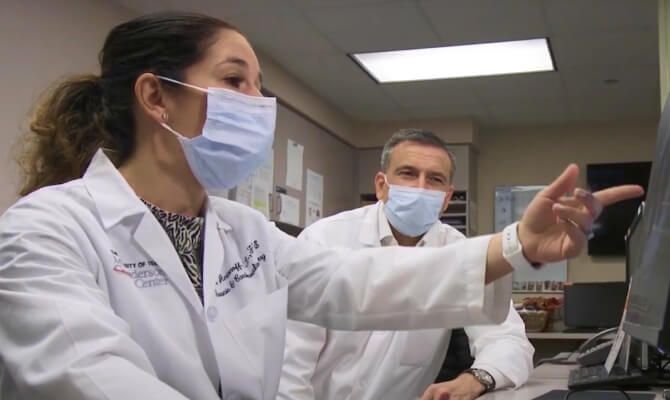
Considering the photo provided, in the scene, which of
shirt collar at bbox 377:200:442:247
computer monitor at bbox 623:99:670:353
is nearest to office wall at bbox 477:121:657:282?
shirt collar at bbox 377:200:442:247

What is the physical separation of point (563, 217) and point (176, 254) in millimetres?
596

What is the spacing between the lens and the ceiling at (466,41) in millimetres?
3691

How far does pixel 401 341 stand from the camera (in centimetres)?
193

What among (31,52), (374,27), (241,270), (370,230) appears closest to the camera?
(241,270)

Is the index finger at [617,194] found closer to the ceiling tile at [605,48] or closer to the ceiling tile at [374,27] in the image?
the ceiling tile at [374,27]

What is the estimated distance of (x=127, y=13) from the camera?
371 centimetres

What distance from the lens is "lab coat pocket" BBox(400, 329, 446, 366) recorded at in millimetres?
1919

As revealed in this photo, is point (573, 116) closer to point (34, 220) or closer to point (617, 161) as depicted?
point (617, 161)

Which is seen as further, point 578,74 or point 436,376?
point 578,74

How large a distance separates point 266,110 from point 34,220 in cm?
55

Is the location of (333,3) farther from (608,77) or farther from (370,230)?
(608,77)

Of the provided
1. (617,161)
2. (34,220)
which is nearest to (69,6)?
(34,220)

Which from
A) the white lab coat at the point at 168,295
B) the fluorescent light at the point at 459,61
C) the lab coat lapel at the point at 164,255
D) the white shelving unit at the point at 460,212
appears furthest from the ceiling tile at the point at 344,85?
the lab coat lapel at the point at 164,255

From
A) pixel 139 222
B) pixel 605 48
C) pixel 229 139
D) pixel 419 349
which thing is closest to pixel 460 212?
pixel 605 48
